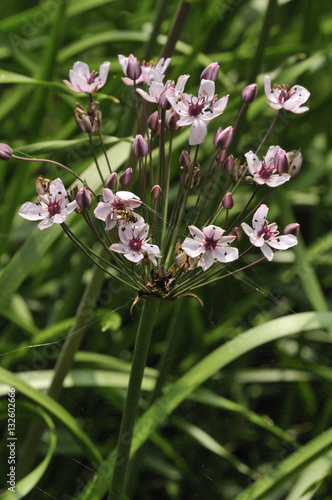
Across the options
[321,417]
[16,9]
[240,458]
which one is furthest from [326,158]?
[16,9]

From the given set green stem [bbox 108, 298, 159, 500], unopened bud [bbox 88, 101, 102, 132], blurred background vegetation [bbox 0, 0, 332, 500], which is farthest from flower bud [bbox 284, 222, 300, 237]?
unopened bud [bbox 88, 101, 102, 132]

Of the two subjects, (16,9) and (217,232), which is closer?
(217,232)

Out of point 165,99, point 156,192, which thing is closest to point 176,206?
point 156,192

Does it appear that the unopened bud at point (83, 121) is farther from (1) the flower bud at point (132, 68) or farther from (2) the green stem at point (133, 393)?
(2) the green stem at point (133, 393)

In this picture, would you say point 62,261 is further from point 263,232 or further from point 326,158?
point 263,232

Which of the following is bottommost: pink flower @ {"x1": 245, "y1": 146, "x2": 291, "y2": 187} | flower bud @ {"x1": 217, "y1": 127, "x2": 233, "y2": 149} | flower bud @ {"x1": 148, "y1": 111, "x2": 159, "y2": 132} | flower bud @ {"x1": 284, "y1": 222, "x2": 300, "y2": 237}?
flower bud @ {"x1": 284, "y1": 222, "x2": 300, "y2": 237}

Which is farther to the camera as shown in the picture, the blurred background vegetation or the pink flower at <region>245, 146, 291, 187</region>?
the blurred background vegetation

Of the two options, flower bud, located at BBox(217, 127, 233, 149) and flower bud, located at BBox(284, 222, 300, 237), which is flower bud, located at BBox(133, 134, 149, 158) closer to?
flower bud, located at BBox(217, 127, 233, 149)
